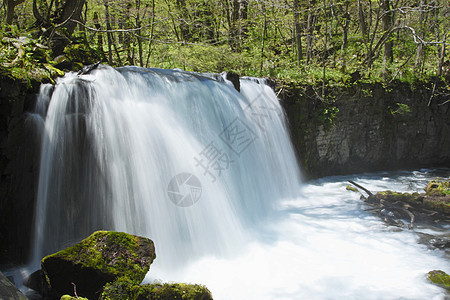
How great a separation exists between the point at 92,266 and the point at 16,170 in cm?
221

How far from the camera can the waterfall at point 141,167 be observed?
4793 mm

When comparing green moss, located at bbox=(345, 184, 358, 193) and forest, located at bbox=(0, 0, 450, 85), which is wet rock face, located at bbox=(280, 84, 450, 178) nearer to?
forest, located at bbox=(0, 0, 450, 85)

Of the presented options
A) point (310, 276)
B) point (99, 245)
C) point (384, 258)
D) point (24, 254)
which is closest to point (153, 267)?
point (99, 245)

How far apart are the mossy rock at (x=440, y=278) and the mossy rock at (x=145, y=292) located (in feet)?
10.1

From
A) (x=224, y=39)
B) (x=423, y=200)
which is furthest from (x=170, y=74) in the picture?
(x=423, y=200)

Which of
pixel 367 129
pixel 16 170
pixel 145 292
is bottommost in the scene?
pixel 145 292

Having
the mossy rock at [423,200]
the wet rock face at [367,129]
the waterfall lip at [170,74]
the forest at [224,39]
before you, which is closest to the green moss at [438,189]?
the mossy rock at [423,200]

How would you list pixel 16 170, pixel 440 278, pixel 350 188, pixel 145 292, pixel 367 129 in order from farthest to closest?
1. pixel 367 129
2. pixel 350 188
3. pixel 16 170
4. pixel 440 278
5. pixel 145 292

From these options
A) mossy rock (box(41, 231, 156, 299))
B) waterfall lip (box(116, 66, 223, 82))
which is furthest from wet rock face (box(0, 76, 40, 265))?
waterfall lip (box(116, 66, 223, 82))

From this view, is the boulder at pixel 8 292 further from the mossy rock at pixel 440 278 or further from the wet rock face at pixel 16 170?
the mossy rock at pixel 440 278

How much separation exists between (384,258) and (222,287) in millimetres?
2575

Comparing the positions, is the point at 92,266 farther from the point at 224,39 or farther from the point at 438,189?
the point at 224,39

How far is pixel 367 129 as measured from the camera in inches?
428

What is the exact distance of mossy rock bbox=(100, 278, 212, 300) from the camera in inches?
129
